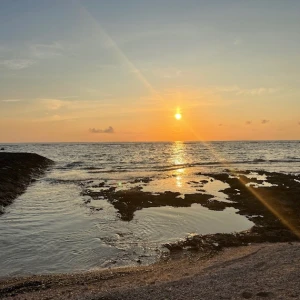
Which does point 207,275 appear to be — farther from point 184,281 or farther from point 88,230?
point 88,230

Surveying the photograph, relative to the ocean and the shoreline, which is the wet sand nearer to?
the shoreline

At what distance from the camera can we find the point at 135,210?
952 inches

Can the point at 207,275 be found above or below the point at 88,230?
above

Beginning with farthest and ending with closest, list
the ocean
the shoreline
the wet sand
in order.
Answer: the ocean, the wet sand, the shoreline

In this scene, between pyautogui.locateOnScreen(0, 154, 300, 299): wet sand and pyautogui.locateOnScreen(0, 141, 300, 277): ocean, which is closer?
pyautogui.locateOnScreen(0, 154, 300, 299): wet sand

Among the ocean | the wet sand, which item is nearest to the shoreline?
the wet sand

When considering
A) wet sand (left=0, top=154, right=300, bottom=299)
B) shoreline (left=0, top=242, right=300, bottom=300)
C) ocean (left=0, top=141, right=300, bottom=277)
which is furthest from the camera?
ocean (left=0, top=141, right=300, bottom=277)

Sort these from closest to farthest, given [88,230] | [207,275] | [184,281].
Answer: [184,281]
[207,275]
[88,230]

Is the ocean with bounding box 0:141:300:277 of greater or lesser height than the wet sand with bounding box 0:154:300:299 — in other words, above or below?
below

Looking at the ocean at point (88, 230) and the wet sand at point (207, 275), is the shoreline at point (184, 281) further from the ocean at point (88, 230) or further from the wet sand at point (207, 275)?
the ocean at point (88, 230)

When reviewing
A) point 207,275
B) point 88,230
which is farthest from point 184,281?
point 88,230

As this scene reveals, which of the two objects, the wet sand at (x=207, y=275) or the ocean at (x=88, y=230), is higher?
the wet sand at (x=207, y=275)

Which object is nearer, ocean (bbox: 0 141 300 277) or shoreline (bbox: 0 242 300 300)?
shoreline (bbox: 0 242 300 300)

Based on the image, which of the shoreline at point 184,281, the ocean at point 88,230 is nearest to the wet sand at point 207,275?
the shoreline at point 184,281
